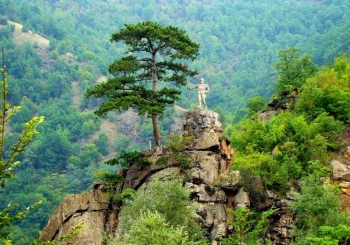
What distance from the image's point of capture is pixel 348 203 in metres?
24.4

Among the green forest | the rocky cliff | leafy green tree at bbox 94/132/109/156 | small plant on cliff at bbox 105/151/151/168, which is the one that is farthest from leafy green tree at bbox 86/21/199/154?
leafy green tree at bbox 94/132/109/156

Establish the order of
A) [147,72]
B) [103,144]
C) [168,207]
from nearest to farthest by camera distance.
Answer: [168,207]
[147,72]
[103,144]

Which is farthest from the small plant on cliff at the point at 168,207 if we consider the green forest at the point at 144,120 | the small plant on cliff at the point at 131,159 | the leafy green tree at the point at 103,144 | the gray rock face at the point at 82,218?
the leafy green tree at the point at 103,144

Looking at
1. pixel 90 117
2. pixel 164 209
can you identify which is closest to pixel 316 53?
pixel 90 117

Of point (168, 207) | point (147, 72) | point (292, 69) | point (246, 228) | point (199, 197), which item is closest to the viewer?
point (168, 207)

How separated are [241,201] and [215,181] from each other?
7.27 feet

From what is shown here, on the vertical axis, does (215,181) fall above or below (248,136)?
below

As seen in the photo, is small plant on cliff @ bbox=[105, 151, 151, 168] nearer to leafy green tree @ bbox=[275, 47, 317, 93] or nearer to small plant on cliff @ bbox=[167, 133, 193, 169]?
small plant on cliff @ bbox=[167, 133, 193, 169]

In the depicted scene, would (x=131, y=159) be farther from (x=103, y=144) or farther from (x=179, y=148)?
(x=103, y=144)

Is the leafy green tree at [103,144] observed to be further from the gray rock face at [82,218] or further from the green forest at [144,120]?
the gray rock face at [82,218]

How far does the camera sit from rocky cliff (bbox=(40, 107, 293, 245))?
2423cm

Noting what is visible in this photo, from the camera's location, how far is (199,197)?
2525 centimetres

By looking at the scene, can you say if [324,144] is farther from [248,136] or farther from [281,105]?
[281,105]

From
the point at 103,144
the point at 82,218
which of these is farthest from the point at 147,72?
the point at 103,144
